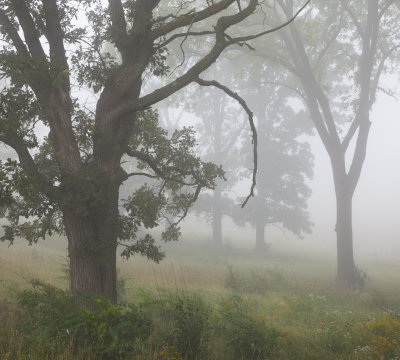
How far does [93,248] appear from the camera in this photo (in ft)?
20.2

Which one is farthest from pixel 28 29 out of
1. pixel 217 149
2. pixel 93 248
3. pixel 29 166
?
pixel 217 149

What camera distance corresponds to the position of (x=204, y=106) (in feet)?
95.5

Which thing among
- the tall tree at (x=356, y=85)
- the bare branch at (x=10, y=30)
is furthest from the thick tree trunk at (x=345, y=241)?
the bare branch at (x=10, y=30)

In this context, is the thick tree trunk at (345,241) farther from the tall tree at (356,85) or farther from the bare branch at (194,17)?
the bare branch at (194,17)

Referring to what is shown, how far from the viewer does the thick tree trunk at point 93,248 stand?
6.28 metres

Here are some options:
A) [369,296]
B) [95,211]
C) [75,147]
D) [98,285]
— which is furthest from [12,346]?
[369,296]

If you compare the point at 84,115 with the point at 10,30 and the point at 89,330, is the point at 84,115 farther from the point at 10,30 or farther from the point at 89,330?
the point at 89,330

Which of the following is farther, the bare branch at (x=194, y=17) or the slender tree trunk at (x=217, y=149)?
the slender tree trunk at (x=217, y=149)

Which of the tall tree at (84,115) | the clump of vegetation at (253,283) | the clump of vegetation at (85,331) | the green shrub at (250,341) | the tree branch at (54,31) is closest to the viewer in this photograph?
the clump of vegetation at (85,331)

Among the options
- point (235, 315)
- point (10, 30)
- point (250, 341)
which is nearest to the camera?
point (250, 341)

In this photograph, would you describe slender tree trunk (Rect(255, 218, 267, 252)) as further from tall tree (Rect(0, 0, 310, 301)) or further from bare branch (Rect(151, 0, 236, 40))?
bare branch (Rect(151, 0, 236, 40))

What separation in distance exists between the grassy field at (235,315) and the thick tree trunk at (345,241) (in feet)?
2.05

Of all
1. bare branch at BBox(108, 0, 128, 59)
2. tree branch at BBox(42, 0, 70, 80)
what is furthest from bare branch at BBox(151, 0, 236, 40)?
tree branch at BBox(42, 0, 70, 80)

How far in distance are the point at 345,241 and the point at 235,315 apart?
33.4 ft
